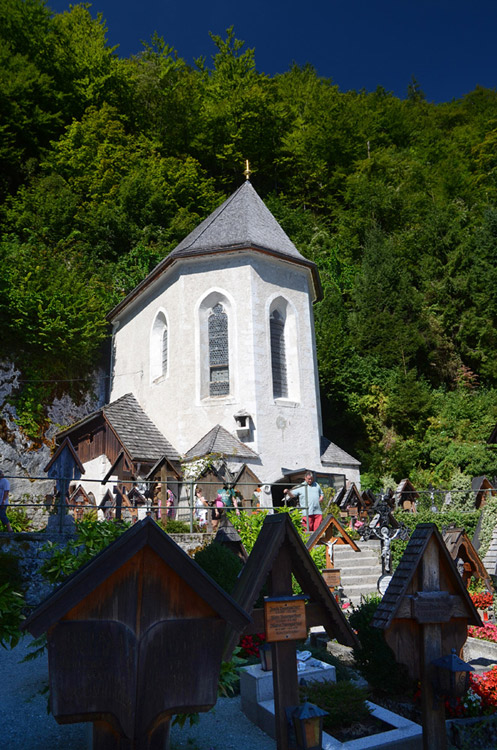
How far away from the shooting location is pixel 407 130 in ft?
130

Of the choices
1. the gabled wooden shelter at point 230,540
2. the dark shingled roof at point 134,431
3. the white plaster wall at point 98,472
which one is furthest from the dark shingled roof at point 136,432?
the gabled wooden shelter at point 230,540

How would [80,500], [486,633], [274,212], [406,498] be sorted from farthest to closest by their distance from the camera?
[274,212]
[406,498]
[80,500]
[486,633]

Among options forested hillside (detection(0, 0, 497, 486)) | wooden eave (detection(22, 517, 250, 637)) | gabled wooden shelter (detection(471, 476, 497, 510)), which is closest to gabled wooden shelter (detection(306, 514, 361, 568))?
gabled wooden shelter (detection(471, 476, 497, 510))

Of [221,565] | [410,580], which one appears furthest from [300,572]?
[221,565]

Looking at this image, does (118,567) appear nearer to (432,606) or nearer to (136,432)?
(432,606)

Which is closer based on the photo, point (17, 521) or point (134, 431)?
point (17, 521)

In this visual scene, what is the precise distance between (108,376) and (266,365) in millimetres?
7942

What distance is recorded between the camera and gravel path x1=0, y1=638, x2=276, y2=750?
16.6ft

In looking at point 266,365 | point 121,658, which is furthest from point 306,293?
point 121,658

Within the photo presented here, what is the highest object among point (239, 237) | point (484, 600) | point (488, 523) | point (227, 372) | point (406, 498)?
point (239, 237)

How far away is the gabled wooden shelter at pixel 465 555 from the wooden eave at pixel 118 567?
7.37 m

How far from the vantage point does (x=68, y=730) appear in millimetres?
5395

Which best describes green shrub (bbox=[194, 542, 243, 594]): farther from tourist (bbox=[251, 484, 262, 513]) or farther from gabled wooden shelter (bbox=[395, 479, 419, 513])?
gabled wooden shelter (bbox=[395, 479, 419, 513])

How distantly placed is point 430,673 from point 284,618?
1056 mm
